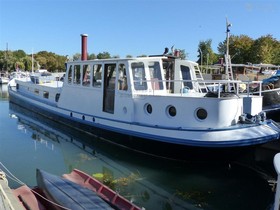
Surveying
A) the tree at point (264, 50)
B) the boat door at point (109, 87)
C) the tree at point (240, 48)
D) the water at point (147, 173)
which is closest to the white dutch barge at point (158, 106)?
the boat door at point (109, 87)

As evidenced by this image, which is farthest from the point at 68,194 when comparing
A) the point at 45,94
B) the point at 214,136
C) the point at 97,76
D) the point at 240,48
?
the point at 240,48

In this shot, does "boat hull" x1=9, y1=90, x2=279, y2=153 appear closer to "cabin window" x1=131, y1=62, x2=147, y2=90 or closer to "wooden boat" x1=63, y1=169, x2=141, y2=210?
"cabin window" x1=131, y1=62, x2=147, y2=90

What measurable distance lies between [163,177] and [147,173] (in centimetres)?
53

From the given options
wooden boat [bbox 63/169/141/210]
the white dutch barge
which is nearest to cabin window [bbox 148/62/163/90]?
the white dutch barge

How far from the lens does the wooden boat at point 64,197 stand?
562 centimetres

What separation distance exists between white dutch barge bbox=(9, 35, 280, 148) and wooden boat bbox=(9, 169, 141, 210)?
3230mm

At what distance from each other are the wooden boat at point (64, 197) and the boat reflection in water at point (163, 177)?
3.58ft

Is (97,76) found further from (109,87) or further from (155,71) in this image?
(155,71)

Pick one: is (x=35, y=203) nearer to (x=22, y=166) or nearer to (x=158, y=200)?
(x=158, y=200)

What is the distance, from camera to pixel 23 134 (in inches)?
559

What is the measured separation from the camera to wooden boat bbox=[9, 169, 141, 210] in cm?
562

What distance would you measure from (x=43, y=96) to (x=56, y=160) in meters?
8.25

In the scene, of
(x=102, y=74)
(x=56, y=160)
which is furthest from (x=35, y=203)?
(x=102, y=74)

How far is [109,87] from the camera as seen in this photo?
11523 millimetres
